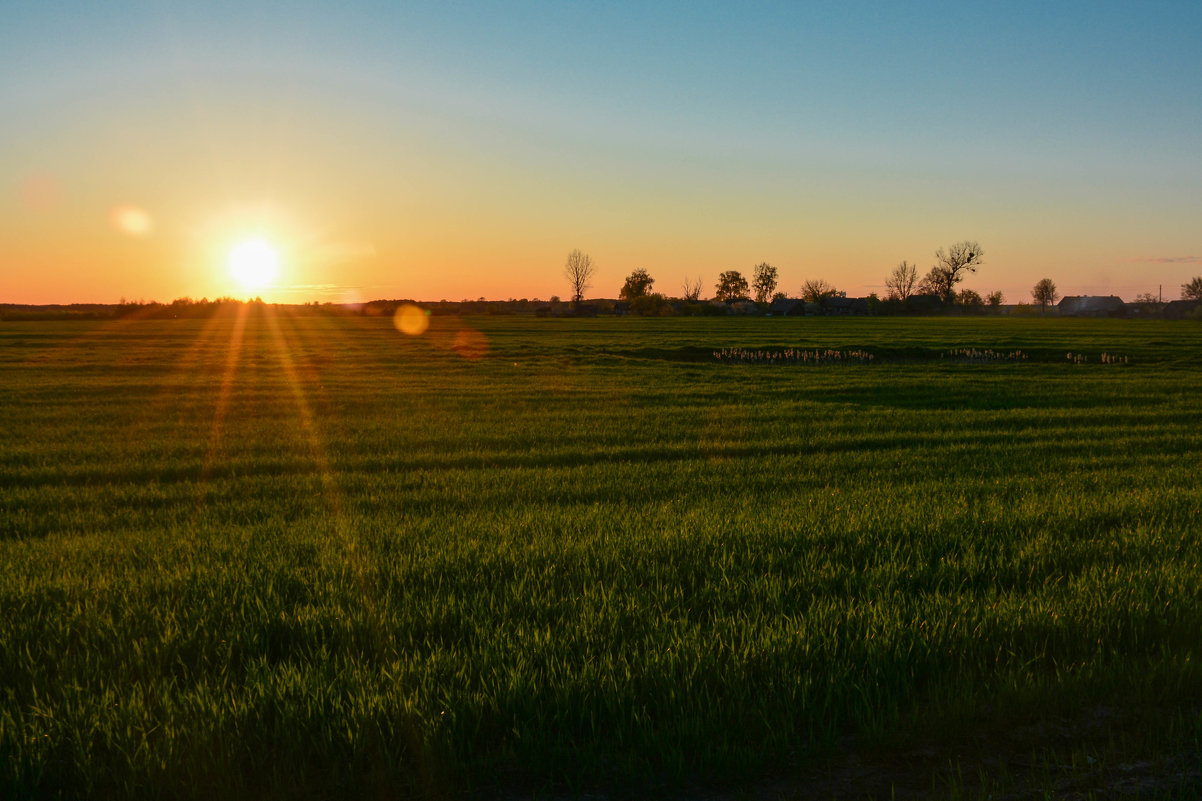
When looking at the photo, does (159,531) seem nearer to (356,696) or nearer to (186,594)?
(186,594)

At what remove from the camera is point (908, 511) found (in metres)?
8.67

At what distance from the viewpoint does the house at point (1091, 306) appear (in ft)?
484

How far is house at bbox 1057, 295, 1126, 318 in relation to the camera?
147375 mm

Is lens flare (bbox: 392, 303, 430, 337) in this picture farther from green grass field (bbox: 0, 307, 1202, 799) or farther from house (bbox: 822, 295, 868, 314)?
green grass field (bbox: 0, 307, 1202, 799)

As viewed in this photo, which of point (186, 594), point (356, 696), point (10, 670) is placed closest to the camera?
point (356, 696)

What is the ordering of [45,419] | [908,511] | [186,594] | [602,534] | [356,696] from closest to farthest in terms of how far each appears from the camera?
[356,696] < [186,594] < [602,534] < [908,511] < [45,419]

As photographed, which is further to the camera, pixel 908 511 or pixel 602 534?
pixel 908 511

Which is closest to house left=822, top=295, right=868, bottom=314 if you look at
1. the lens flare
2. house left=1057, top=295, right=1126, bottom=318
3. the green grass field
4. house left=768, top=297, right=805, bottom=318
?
house left=768, top=297, right=805, bottom=318

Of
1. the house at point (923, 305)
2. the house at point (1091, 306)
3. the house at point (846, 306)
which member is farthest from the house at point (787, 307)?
the house at point (1091, 306)

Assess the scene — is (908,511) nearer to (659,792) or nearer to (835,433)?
(659,792)

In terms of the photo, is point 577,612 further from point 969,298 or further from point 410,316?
point 969,298

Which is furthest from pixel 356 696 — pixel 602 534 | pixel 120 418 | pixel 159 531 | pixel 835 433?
pixel 120 418

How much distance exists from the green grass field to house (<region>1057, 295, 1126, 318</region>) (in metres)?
155

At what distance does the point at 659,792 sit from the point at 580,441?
12.1 m
